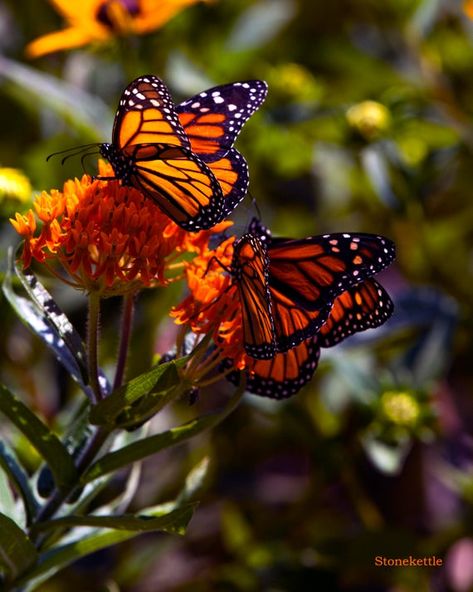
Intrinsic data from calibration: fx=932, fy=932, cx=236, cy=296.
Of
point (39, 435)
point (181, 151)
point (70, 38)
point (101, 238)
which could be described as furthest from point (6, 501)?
point (70, 38)

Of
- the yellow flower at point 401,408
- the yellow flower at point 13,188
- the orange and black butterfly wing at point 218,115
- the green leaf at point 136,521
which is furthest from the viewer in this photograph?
the yellow flower at point 401,408

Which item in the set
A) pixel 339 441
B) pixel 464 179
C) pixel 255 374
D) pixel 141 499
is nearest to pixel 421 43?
pixel 464 179

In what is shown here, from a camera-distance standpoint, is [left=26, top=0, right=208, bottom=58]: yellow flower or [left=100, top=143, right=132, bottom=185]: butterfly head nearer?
[left=100, top=143, right=132, bottom=185]: butterfly head

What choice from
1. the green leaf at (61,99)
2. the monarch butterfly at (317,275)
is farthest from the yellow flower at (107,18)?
the monarch butterfly at (317,275)

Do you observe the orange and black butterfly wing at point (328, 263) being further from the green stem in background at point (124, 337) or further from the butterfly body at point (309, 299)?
the green stem in background at point (124, 337)

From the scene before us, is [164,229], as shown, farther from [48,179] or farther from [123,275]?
[48,179]

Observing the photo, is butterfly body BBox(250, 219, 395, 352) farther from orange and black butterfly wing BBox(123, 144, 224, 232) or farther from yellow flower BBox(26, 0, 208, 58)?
yellow flower BBox(26, 0, 208, 58)

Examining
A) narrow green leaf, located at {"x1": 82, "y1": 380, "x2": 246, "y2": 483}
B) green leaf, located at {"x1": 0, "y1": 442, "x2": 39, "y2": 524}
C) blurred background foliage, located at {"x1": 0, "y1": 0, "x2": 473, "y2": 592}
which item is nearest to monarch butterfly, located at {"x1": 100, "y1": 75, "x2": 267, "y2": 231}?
narrow green leaf, located at {"x1": 82, "y1": 380, "x2": 246, "y2": 483}
